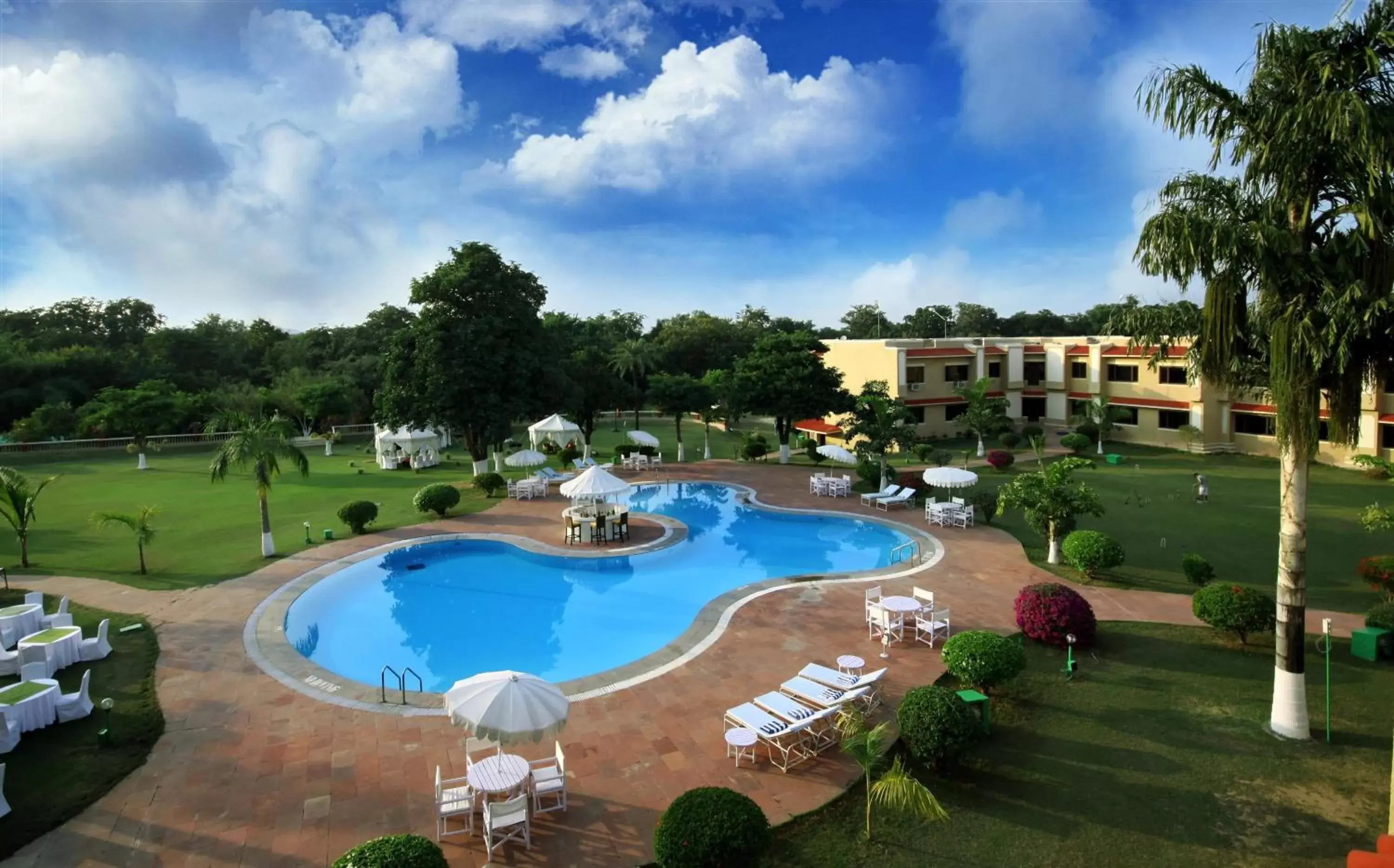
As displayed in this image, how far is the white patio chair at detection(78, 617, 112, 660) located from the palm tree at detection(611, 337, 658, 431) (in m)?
31.9

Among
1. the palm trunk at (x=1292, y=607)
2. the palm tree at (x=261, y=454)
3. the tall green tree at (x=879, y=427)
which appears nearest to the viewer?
the palm trunk at (x=1292, y=607)

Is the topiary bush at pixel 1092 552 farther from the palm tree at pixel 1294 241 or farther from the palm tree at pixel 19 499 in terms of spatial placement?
the palm tree at pixel 19 499

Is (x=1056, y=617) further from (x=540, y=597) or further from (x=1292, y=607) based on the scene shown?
(x=540, y=597)

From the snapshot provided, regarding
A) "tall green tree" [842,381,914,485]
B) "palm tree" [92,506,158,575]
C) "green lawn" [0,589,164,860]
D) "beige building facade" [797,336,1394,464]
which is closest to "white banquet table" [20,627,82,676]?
"green lawn" [0,589,164,860]

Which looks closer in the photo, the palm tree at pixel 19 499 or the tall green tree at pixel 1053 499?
the tall green tree at pixel 1053 499

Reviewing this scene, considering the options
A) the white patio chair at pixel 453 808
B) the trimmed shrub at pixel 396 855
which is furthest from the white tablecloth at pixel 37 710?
the trimmed shrub at pixel 396 855

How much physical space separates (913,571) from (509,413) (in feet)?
56.1

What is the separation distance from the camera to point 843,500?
25.8 meters

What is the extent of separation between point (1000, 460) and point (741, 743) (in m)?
25.0

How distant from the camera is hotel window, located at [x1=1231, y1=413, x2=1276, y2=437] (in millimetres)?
33906

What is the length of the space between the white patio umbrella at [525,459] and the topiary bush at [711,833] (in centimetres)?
2170

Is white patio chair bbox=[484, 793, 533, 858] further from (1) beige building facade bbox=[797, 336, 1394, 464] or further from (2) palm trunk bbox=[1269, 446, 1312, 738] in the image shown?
(1) beige building facade bbox=[797, 336, 1394, 464]

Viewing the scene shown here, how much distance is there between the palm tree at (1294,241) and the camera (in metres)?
8.23

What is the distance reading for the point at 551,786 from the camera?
8383mm
